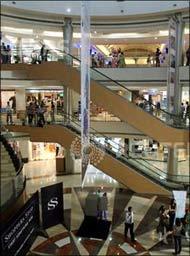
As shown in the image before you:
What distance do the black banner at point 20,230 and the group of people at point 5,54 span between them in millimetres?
3496

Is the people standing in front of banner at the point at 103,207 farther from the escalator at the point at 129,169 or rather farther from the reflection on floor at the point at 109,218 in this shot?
the escalator at the point at 129,169

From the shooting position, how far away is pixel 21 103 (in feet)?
29.8

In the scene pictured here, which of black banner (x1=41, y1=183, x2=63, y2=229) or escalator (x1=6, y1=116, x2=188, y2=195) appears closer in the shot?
black banner (x1=41, y1=183, x2=63, y2=229)

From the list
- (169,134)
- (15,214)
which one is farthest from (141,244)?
(15,214)

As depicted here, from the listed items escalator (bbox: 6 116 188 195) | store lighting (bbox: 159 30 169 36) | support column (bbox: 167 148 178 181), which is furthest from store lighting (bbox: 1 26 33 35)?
support column (bbox: 167 148 178 181)

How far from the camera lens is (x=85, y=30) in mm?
6117

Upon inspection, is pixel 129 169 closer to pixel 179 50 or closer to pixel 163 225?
pixel 163 225

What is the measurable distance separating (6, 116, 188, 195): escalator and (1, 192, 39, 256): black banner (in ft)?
10.1

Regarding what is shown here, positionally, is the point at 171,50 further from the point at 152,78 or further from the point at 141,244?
the point at 141,244

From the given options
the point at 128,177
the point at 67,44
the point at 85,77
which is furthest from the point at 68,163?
the point at 85,77

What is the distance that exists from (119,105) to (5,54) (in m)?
2.91

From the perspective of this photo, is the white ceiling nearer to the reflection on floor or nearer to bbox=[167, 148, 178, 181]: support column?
bbox=[167, 148, 178, 181]: support column

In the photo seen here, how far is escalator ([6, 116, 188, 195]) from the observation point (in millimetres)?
8891

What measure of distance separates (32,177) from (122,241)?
5.17m
